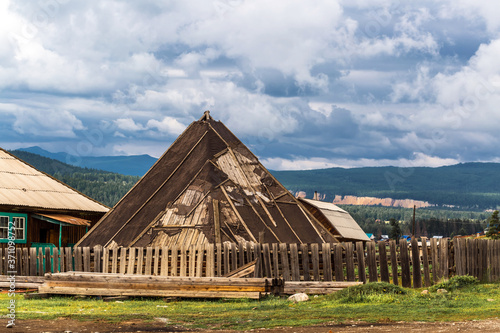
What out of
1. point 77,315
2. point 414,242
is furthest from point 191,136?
point 77,315

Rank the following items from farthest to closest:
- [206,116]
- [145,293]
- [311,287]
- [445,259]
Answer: [206,116] → [445,259] → [311,287] → [145,293]

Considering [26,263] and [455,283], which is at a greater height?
[26,263]

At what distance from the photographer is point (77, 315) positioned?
55.4 ft

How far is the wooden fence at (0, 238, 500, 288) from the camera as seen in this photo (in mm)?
Answer: 22047

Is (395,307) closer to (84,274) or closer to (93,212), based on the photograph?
(84,274)

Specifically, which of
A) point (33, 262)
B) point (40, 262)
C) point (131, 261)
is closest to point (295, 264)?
point (131, 261)

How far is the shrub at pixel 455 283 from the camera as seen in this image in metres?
20.2

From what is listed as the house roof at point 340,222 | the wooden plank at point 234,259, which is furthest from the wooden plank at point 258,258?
the house roof at point 340,222

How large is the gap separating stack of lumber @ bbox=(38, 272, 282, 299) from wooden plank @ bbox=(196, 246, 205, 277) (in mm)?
1491

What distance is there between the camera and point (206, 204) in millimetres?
25984

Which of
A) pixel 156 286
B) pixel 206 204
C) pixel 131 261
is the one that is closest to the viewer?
pixel 156 286

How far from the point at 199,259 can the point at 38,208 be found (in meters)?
13.6

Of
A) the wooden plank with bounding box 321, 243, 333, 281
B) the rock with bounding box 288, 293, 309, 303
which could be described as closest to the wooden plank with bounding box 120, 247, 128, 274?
the rock with bounding box 288, 293, 309, 303

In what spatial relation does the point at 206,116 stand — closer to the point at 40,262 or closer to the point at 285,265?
the point at 40,262
